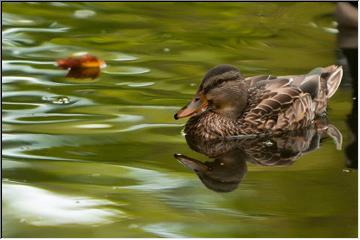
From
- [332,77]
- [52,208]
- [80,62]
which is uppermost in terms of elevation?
[332,77]

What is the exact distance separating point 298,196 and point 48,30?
6261 millimetres

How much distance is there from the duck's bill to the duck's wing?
42cm

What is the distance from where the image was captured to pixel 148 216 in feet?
24.7

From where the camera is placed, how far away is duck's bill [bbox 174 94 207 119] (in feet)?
32.1

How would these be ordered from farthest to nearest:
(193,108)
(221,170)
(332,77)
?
(332,77)
(193,108)
(221,170)

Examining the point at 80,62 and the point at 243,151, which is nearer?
the point at 243,151

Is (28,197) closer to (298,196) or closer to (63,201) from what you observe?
(63,201)

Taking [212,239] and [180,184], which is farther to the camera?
[180,184]

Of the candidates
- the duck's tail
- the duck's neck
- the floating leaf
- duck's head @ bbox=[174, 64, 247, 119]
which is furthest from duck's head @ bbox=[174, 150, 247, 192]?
the floating leaf

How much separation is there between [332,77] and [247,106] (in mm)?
1284

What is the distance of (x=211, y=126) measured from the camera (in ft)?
32.7

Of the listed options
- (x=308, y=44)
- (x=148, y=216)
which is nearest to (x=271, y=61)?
(x=308, y=44)

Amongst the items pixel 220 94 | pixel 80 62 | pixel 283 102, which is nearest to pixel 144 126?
pixel 220 94

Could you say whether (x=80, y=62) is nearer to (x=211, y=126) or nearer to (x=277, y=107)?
(x=211, y=126)
